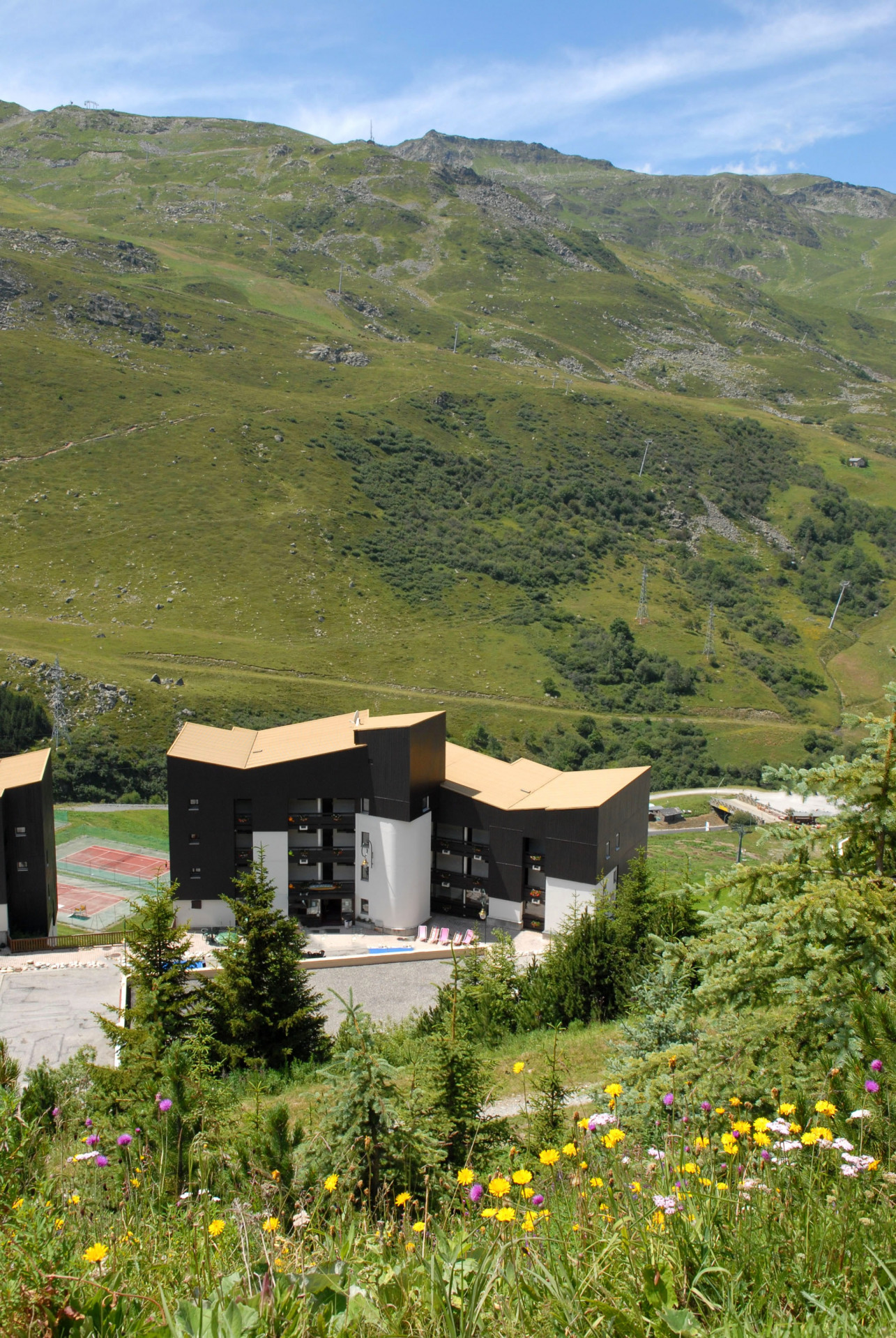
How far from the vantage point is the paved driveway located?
2622 centimetres

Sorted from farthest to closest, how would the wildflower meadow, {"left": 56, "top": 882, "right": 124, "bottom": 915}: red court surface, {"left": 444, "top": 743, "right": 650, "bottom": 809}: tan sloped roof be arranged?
{"left": 56, "top": 882, "right": 124, "bottom": 915}: red court surface, {"left": 444, "top": 743, "right": 650, "bottom": 809}: tan sloped roof, the wildflower meadow

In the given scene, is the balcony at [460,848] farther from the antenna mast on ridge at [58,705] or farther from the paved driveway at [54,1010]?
the antenna mast on ridge at [58,705]

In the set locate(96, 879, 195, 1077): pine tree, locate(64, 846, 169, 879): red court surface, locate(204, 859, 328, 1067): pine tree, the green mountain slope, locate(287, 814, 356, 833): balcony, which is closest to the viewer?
locate(96, 879, 195, 1077): pine tree

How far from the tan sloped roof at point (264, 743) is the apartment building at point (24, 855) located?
19.3ft

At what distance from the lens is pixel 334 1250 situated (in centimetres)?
408

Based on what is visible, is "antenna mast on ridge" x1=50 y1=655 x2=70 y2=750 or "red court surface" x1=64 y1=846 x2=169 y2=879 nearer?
"red court surface" x1=64 y1=846 x2=169 y2=879

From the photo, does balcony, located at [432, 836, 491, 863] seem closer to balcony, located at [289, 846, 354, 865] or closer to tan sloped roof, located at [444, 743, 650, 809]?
tan sloped roof, located at [444, 743, 650, 809]

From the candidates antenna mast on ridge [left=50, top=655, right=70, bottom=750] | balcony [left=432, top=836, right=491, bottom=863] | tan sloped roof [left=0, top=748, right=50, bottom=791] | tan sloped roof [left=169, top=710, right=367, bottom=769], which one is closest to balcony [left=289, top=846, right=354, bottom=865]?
balcony [left=432, top=836, right=491, bottom=863]

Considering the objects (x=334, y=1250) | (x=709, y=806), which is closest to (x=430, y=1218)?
(x=334, y=1250)

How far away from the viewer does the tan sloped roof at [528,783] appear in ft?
129

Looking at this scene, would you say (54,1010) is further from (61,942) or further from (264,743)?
(264,743)

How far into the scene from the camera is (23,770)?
125ft

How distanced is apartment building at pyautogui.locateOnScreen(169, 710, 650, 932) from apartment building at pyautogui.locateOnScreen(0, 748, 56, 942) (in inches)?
209

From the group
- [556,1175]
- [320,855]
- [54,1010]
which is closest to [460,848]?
[320,855]
